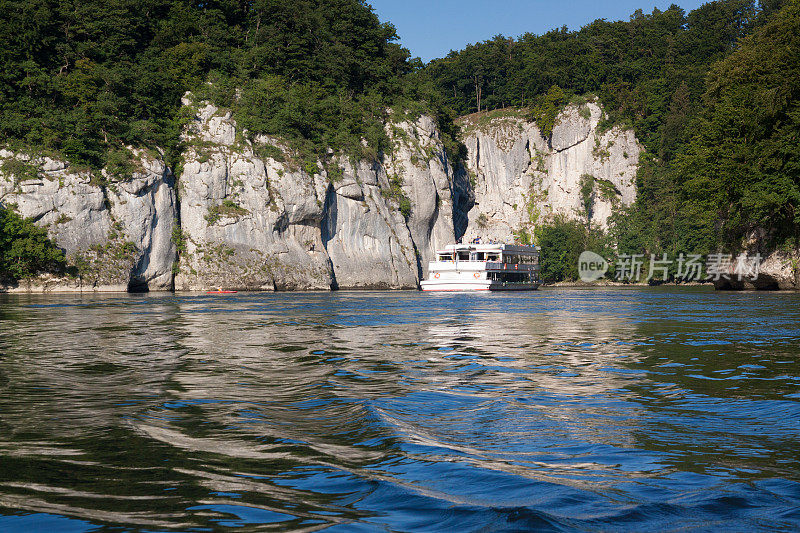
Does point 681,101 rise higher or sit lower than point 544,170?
higher

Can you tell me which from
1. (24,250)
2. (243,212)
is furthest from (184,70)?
(24,250)

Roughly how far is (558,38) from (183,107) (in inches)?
3335

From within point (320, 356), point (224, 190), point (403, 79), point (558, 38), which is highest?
point (558, 38)

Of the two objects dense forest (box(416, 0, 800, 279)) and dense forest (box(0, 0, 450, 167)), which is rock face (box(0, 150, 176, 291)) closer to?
dense forest (box(0, 0, 450, 167))

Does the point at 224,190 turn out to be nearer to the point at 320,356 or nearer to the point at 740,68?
the point at 740,68

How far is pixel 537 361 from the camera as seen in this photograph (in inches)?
490

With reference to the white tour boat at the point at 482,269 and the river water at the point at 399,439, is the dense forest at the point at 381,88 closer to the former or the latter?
the white tour boat at the point at 482,269

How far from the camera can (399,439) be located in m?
6.26

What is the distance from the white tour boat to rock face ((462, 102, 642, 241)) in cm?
4020

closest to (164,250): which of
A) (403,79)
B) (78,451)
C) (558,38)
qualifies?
(403,79)

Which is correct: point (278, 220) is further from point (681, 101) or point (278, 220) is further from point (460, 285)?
point (681, 101)

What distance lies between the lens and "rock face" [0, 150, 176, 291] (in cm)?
5694

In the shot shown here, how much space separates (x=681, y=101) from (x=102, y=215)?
86.9m

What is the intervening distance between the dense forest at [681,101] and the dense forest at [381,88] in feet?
0.75
